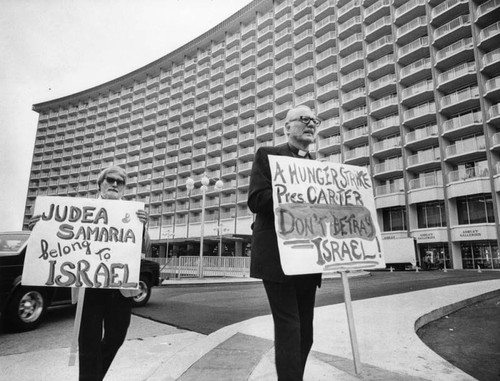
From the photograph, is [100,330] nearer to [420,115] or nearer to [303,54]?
[420,115]

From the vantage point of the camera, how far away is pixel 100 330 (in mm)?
2414

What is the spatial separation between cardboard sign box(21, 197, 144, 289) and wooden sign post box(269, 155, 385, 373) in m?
1.20

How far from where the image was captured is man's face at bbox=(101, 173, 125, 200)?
2.84 metres

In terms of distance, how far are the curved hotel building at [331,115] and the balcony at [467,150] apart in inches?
4.7

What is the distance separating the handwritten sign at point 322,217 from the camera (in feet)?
7.53

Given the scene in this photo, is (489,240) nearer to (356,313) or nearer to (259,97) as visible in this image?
(356,313)

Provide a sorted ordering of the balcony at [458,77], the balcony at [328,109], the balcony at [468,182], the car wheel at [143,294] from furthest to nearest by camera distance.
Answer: the balcony at [328,109] < the balcony at [458,77] < the balcony at [468,182] < the car wheel at [143,294]

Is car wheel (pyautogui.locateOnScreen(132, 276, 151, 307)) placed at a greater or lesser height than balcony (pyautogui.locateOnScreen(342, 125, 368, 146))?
lesser

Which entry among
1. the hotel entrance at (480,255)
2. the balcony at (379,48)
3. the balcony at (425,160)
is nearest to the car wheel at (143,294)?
the hotel entrance at (480,255)

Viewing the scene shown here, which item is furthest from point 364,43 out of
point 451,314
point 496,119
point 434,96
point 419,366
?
point 419,366

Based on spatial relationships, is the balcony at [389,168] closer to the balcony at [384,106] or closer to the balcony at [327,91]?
the balcony at [384,106]

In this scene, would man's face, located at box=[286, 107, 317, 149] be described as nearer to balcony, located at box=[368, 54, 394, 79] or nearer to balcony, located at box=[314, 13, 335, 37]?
balcony, located at box=[368, 54, 394, 79]

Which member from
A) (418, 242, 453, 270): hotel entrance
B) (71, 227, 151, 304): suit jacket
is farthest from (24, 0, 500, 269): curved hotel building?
(71, 227, 151, 304): suit jacket

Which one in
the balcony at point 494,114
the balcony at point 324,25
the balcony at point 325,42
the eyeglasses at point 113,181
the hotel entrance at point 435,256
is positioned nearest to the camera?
the eyeglasses at point 113,181
